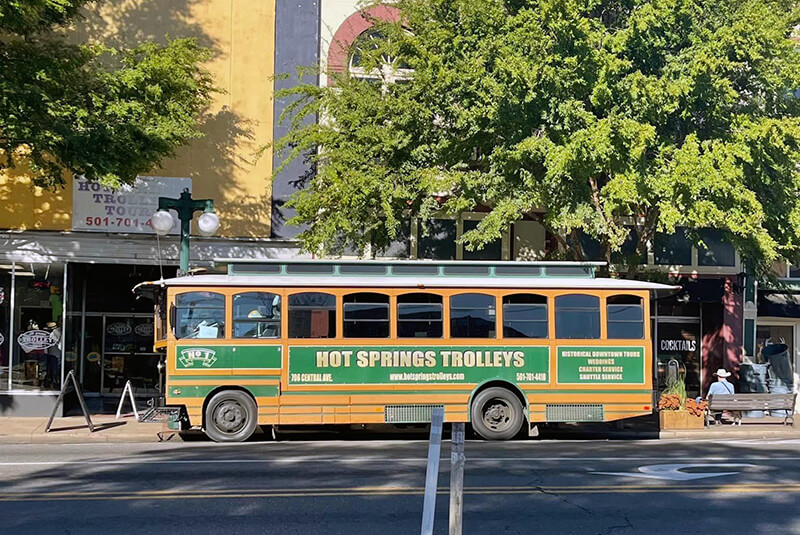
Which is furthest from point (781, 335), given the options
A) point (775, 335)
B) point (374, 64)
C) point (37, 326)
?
point (37, 326)

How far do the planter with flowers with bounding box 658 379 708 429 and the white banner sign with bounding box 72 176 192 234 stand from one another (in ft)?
40.0

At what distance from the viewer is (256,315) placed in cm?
1512

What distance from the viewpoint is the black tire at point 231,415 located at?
15.0 metres

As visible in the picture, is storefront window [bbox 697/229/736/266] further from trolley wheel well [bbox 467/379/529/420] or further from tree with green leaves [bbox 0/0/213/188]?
tree with green leaves [bbox 0/0/213/188]

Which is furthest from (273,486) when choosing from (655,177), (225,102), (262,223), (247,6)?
(247,6)

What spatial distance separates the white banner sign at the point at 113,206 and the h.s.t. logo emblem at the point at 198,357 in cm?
605

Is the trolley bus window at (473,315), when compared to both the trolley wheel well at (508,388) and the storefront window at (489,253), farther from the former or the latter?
the storefront window at (489,253)

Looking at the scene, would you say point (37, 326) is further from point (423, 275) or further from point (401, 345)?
point (423, 275)

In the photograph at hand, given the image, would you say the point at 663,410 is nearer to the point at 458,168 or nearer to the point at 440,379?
the point at 440,379

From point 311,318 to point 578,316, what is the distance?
5.02m

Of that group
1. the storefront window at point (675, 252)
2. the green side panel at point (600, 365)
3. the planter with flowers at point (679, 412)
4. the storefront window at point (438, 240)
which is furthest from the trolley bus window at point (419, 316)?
the storefront window at point (675, 252)

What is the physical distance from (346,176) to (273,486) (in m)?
9.24

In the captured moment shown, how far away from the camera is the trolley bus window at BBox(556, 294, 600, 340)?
15445 millimetres

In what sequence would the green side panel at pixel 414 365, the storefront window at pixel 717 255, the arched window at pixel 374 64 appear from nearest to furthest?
the green side panel at pixel 414 365
the arched window at pixel 374 64
the storefront window at pixel 717 255
